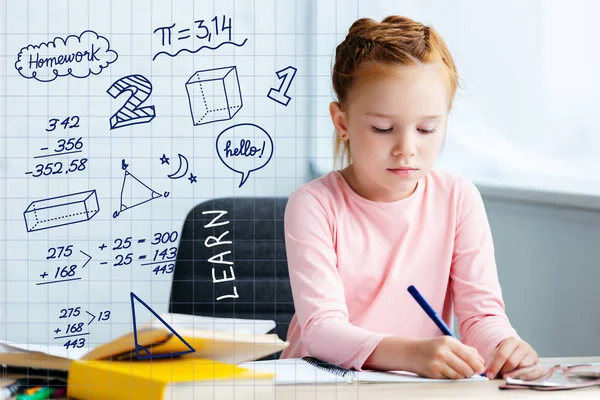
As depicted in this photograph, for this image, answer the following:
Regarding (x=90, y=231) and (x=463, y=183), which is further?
(x=463, y=183)

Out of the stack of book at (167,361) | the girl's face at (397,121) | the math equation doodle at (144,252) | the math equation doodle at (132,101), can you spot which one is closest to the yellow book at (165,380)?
the stack of book at (167,361)

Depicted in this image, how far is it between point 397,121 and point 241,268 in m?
0.52

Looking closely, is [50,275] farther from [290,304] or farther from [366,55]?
[290,304]

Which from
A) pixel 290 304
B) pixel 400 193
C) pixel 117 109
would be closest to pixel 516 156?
pixel 290 304

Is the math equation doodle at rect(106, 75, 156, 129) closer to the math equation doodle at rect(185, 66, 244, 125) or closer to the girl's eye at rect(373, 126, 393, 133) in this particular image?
the math equation doodle at rect(185, 66, 244, 125)

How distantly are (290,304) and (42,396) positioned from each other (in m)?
0.74

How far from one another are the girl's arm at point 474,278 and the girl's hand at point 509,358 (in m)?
0.10

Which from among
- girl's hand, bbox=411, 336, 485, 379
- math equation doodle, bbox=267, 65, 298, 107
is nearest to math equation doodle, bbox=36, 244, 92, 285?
math equation doodle, bbox=267, 65, 298, 107

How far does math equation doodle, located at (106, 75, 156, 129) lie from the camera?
73 cm

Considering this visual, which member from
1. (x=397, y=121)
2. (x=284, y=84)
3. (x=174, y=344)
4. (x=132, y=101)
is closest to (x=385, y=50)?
(x=397, y=121)

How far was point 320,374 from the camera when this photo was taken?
0.73 metres

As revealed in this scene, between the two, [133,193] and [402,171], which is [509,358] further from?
[133,193]

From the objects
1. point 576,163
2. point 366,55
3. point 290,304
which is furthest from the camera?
point 576,163

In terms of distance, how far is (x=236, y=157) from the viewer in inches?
29.8
